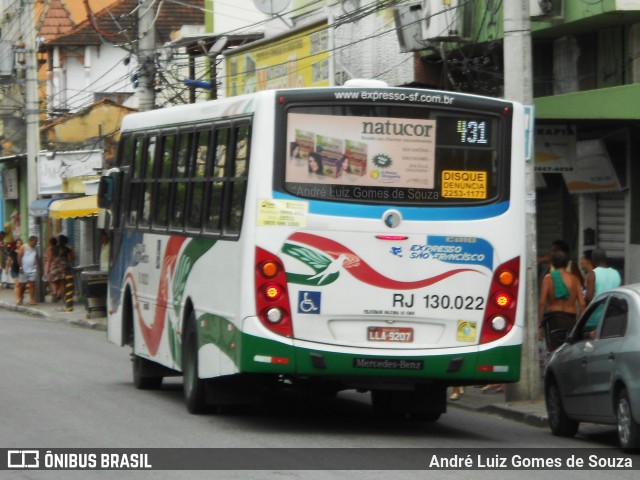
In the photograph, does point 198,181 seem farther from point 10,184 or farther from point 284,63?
point 10,184

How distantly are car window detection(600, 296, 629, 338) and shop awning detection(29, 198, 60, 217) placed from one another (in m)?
29.6

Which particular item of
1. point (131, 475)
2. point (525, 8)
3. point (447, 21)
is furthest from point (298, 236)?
point (447, 21)

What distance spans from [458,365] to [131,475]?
11.7 ft

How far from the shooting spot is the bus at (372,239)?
12.4 meters

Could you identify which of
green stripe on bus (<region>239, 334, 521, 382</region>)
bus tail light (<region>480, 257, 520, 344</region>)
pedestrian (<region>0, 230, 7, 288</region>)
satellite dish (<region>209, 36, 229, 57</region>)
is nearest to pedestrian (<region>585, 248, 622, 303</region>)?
bus tail light (<region>480, 257, 520, 344</region>)

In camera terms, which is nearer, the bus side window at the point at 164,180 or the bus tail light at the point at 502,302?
the bus tail light at the point at 502,302

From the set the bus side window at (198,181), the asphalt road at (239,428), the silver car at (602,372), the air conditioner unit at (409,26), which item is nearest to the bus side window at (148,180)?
the bus side window at (198,181)

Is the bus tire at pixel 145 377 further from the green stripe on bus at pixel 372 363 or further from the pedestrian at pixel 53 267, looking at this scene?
the pedestrian at pixel 53 267

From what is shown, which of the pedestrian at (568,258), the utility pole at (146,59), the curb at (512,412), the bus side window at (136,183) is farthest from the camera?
→ the utility pole at (146,59)

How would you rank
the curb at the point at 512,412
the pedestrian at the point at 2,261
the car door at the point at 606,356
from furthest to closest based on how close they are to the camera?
1. the pedestrian at the point at 2,261
2. the curb at the point at 512,412
3. the car door at the point at 606,356

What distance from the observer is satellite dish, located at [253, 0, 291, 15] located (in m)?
30.5

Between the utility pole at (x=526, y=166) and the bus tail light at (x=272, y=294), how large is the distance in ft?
15.2

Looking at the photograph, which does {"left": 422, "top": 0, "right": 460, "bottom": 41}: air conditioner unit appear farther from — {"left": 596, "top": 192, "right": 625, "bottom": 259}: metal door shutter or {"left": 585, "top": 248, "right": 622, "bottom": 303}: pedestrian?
{"left": 585, "top": 248, "right": 622, "bottom": 303}: pedestrian

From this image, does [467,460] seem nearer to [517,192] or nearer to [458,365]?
[458,365]
